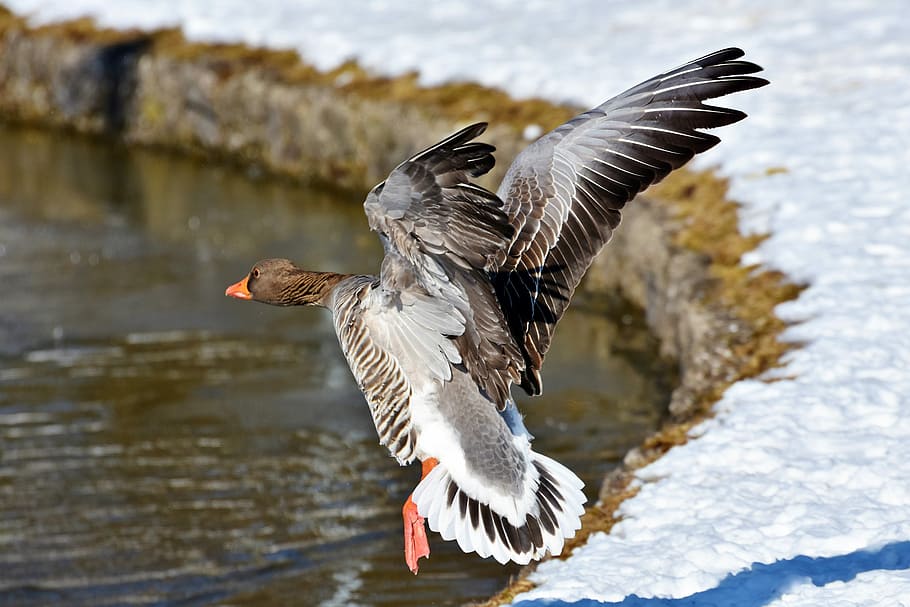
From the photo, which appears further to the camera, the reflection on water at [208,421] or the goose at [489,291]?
the reflection on water at [208,421]

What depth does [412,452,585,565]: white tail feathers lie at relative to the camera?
4301 mm

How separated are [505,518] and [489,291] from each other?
829 mm

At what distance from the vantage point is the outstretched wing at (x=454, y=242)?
13.3 feet

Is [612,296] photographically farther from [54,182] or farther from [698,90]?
[54,182]

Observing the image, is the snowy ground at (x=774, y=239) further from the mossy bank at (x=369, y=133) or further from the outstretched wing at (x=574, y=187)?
the outstretched wing at (x=574, y=187)

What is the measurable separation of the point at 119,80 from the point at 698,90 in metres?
10.8

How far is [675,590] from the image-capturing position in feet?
14.9

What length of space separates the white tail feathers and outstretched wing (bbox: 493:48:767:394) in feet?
1.97

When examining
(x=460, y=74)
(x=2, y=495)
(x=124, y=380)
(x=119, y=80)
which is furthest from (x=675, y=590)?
(x=119, y=80)

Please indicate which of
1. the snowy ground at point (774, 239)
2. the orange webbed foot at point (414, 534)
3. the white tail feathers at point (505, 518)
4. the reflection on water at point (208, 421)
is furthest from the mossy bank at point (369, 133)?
the reflection on water at point (208, 421)

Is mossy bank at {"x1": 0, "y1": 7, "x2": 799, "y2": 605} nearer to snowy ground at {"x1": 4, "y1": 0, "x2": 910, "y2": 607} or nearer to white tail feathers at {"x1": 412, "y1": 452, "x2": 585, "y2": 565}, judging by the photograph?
snowy ground at {"x1": 4, "y1": 0, "x2": 910, "y2": 607}

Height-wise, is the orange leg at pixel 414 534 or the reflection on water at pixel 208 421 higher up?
the orange leg at pixel 414 534

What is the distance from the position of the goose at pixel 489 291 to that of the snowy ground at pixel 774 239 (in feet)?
1.52

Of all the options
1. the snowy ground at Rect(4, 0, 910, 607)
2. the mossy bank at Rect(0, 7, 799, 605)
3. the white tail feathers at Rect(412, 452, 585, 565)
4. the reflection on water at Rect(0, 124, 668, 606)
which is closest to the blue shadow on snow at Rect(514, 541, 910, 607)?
the snowy ground at Rect(4, 0, 910, 607)
